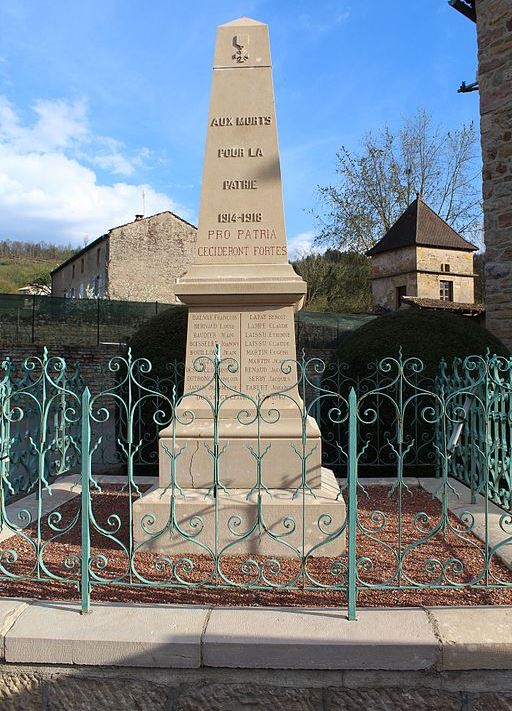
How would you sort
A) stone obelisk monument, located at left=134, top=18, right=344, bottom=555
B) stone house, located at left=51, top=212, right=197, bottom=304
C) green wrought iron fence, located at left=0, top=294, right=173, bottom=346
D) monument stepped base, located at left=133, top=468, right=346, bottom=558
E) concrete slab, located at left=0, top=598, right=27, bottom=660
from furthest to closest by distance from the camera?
stone house, located at left=51, top=212, right=197, bottom=304 → green wrought iron fence, located at left=0, top=294, right=173, bottom=346 → stone obelisk monument, located at left=134, top=18, right=344, bottom=555 → monument stepped base, located at left=133, top=468, right=346, bottom=558 → concrete slab, located at left=0, top=598, right=27, bottom=660

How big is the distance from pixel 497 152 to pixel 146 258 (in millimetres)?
23496

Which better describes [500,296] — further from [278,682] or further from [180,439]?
[278,682]

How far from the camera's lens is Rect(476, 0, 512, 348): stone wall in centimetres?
931

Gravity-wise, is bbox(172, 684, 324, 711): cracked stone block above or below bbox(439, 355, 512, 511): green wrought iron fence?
below

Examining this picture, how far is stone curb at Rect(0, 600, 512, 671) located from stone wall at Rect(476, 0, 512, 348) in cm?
779

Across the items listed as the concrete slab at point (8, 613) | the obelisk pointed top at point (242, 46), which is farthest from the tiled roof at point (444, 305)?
the concrete slab at point (8, 613)

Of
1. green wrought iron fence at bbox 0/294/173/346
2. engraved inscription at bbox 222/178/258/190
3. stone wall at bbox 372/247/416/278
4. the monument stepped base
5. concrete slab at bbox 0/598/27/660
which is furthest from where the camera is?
stone wall at bbox 372/247/416/278

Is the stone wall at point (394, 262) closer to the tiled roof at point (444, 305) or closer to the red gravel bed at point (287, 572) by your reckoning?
the tiled roof at point (444, 305)

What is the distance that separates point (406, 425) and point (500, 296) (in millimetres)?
3971

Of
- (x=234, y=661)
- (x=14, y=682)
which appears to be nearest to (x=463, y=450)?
(x=234, y=661)

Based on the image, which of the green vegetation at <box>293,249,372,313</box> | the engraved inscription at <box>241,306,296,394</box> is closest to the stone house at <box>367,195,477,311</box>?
the green vegetation at <box>293,249,372,313</box>

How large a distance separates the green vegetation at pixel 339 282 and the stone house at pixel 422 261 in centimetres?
285

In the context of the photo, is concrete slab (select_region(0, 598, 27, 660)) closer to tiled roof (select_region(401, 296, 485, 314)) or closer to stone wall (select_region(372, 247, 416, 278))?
tiled roof (select_region(401, 296, 485, 314))

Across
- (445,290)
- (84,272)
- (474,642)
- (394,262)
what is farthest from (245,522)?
(84,272)
